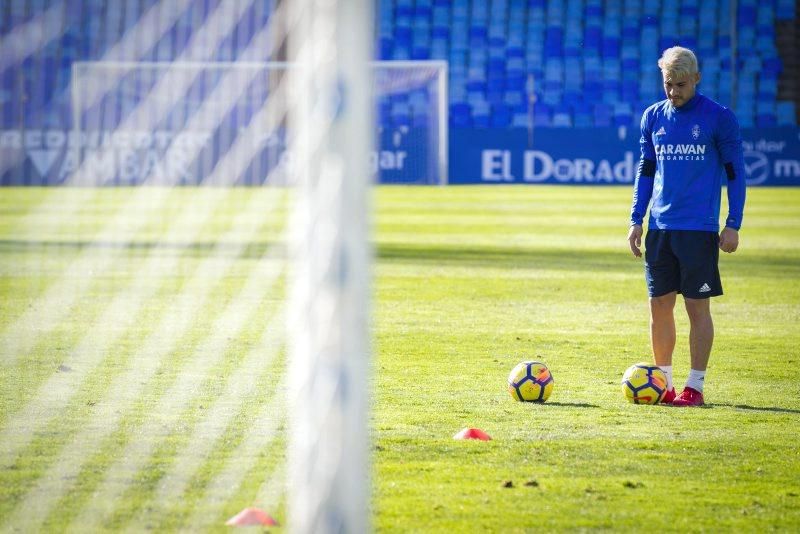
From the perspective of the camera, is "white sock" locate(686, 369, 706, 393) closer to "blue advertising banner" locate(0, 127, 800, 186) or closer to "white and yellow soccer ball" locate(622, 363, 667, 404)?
"white and yellow soccer ball" locate(622, 363, 667, 404)

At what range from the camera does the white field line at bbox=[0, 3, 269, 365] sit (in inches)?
339

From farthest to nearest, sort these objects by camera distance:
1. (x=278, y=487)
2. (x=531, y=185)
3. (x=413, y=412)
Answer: (x=531, y=185) → (x=413, y=412) → (x=278, y=487)

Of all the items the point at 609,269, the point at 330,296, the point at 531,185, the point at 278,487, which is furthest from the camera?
the point at 531,185

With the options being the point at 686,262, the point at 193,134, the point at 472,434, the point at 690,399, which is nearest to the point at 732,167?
the point at 686,262

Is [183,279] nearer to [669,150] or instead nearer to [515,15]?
A: [669,150]

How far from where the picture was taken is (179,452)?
500cm

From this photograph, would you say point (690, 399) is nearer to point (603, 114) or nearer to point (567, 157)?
point (567, 157)

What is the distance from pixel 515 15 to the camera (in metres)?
39.7

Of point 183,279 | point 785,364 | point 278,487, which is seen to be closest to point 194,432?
point 278,487

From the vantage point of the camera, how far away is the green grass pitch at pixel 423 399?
430 cm

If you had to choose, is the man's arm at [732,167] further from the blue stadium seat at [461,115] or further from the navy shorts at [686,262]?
the blue stadium seat at [461,115]

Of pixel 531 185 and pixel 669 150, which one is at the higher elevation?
pixel 669 150

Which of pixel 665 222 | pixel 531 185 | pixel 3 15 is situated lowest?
pixel 531 185

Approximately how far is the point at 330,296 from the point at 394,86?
108 feet
